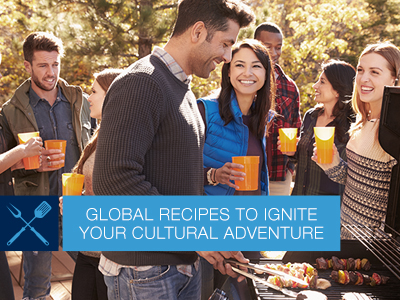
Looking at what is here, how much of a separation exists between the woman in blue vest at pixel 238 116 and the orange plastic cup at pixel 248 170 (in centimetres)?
14

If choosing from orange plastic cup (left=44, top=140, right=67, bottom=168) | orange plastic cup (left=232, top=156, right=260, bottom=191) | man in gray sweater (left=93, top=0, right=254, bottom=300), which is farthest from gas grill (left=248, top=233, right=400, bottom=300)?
orange plastic cup (left=44, top=140, right=67, bottom=168)

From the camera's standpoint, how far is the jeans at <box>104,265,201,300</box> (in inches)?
58.4

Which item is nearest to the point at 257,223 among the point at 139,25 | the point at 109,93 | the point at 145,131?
the point at 145,131

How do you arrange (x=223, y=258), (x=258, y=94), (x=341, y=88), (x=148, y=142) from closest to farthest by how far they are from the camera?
(x=148, y=142)
(x=223, y=258)
(x=258, y=94)
(x=341, y=88)

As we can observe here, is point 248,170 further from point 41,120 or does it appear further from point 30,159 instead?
point 41,120

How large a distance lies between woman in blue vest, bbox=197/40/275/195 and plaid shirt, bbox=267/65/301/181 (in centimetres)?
73

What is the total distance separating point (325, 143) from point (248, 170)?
0.55 metres

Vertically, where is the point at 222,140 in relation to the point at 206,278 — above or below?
above

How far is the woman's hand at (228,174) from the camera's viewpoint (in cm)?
222

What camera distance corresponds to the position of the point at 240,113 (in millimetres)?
2576

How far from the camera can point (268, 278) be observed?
1.74 m

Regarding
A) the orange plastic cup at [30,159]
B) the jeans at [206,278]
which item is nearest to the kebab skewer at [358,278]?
the jeans at [206,278]

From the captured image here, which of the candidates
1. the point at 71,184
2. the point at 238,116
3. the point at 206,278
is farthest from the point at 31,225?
the point at 238,116

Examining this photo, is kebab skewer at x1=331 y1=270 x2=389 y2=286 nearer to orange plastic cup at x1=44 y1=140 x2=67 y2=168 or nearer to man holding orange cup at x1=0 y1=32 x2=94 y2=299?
orange plastic cup at x1=44 y1=140 x2=67 y2=168
